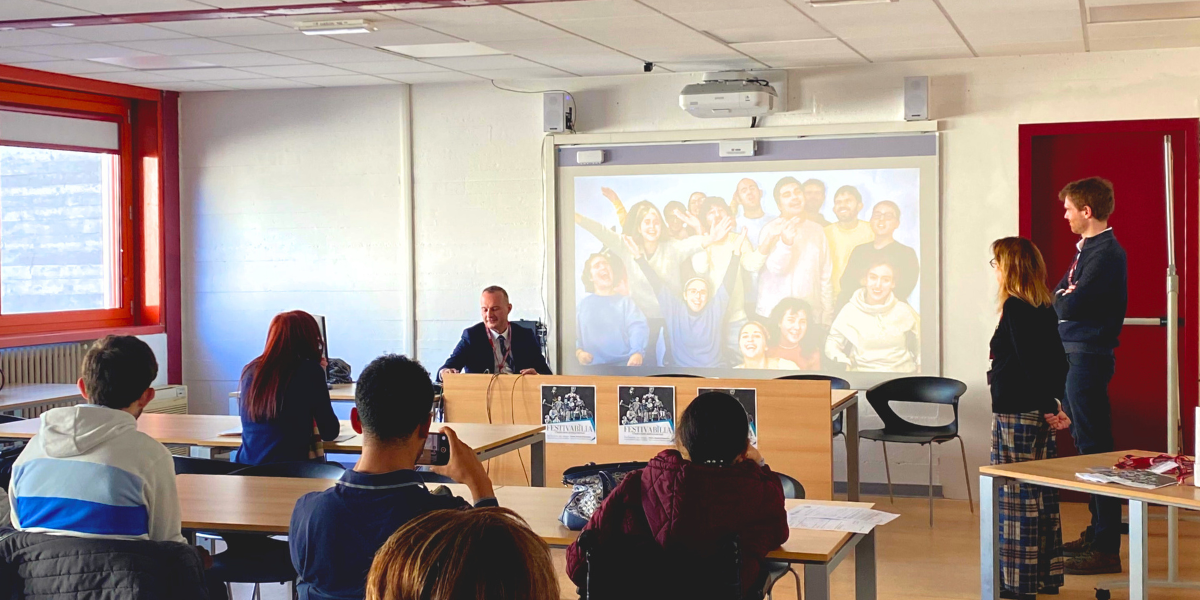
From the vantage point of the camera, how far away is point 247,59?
7.13m

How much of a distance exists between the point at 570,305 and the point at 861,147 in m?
2.28

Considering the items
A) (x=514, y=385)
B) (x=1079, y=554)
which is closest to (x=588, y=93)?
(x=514, y=385)

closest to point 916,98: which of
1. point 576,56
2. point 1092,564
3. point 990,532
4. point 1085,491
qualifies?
point 576,56

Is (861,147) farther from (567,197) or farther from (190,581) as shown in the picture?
(190,581)

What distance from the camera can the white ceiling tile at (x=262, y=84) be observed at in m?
8.09

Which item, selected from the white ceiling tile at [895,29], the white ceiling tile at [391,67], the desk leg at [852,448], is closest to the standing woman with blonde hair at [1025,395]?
the desk leg at [852,448]

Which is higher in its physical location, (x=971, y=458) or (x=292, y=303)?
(x=292, y=303)

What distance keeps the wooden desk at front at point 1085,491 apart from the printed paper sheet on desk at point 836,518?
79cm

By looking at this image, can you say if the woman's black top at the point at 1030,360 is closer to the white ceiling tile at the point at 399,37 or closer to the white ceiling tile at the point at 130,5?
the white ceiling tile at the point at 399,37

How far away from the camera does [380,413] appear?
102 inches

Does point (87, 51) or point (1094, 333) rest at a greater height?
point (87, 51)

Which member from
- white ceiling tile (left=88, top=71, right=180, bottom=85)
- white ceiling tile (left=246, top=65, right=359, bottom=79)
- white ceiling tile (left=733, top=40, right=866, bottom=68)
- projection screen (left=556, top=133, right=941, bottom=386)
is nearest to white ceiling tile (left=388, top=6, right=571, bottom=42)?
white ceiling tile (left=733, top=40, right=866, bottom=68)

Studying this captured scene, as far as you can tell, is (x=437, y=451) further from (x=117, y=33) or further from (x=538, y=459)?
(x=117, y=33)

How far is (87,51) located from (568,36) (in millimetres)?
2946
